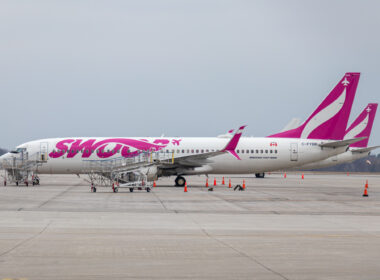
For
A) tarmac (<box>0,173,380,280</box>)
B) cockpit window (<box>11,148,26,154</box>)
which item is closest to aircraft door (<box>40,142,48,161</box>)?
cockpit window (<box>11,148,26,154</box>)

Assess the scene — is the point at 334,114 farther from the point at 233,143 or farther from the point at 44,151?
the point at 44,151

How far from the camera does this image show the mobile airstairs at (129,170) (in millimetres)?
36875

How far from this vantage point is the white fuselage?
44.3 meters

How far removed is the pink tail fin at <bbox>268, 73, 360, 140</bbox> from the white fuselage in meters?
0.85

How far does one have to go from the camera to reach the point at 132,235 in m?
15.4

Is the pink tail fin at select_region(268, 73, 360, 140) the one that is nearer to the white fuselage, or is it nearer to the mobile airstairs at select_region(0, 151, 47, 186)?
the white fuselage

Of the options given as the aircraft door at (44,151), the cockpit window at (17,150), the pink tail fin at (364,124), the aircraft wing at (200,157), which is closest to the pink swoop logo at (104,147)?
the aircraft door at (44,151)

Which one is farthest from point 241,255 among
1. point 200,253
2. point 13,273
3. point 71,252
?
point 13,273

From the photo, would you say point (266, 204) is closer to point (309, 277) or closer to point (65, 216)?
point (65, 216)

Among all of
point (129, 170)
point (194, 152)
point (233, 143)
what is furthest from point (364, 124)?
point (129, 170)

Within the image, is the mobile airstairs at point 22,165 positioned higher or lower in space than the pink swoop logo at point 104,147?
lower

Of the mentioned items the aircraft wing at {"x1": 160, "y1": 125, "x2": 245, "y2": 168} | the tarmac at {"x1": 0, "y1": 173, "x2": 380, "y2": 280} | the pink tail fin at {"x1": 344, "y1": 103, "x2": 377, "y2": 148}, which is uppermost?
the pink tail fin at {"x1": 344, "y1": 103, "x2": 377, "y2": 148}

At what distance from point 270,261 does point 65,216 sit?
10.6 m

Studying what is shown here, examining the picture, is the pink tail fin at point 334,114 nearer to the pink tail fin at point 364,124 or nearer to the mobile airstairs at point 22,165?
the mobile airstairs at point 22,165
